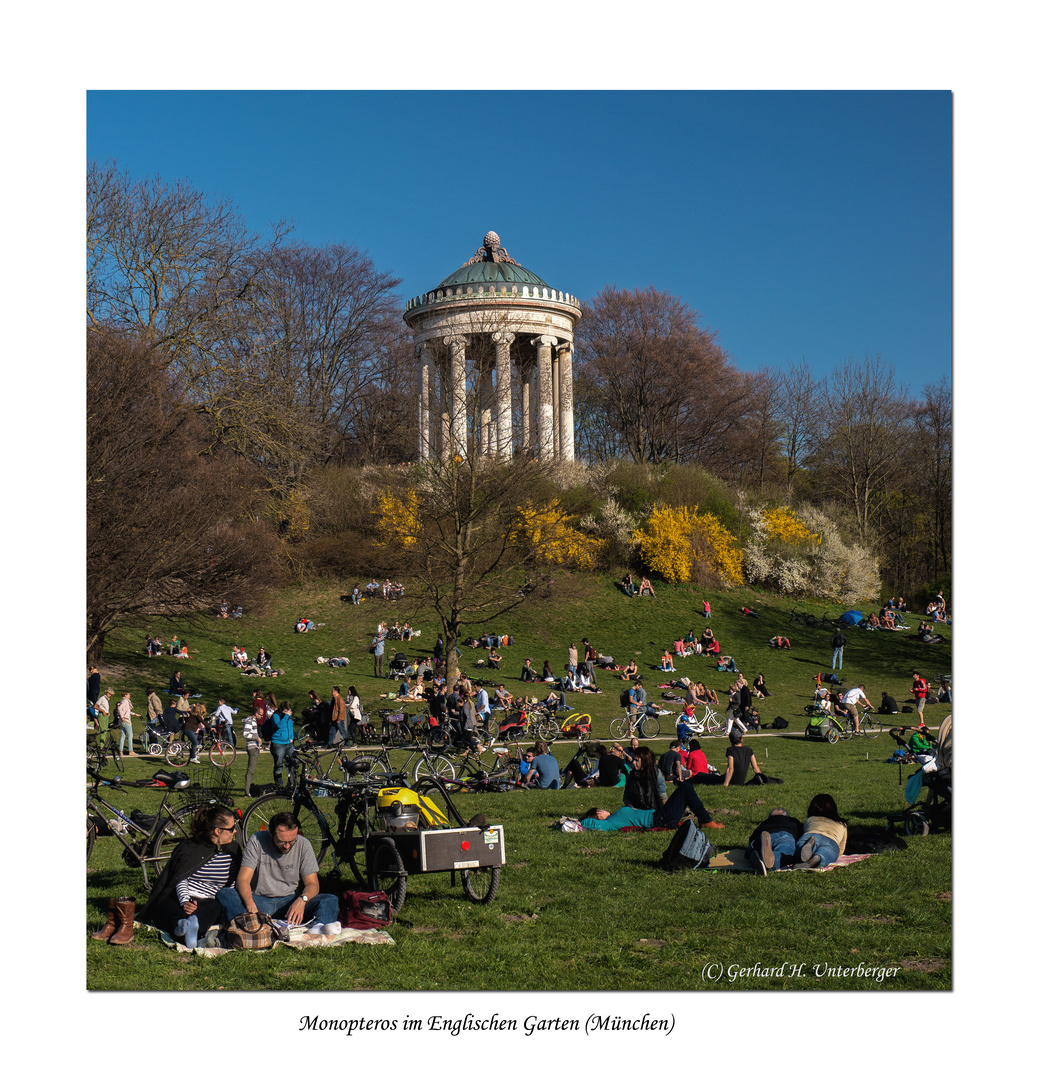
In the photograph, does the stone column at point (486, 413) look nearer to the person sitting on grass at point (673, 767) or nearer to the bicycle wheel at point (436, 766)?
the bicycle wheel at point (436, 766)

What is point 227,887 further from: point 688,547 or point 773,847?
point 688,547

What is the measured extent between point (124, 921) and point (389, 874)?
5.58ft

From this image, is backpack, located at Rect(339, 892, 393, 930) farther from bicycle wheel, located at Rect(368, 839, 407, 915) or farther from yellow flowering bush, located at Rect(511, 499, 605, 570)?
yellow flowering bush, located at Rect(511, 499, 605, 570)

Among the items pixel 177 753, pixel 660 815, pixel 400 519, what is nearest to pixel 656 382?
pixel 400 519

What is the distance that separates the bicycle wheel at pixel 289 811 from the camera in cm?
795

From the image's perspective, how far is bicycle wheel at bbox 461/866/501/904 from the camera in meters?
7.46

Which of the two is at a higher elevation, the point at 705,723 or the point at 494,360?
the point at 494,360

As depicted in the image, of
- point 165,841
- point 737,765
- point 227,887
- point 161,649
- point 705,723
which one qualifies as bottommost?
point 705,723

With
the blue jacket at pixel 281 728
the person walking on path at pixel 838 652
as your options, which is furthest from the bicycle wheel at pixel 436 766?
the person walking on path at pixel 838 652

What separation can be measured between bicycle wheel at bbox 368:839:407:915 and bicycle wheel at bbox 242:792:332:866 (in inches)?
32.5

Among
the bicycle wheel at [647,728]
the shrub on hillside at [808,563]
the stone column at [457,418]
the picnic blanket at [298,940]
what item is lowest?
the bicycle wheel at [647,728]

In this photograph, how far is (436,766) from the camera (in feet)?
48.9

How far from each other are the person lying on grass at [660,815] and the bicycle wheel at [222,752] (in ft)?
27.3
